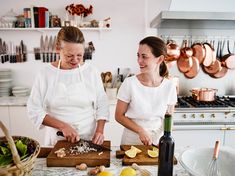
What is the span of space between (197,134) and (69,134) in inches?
62.2

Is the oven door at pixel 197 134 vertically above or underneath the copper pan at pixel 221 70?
underneath

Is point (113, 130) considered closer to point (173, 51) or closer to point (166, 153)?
point (173, 51)

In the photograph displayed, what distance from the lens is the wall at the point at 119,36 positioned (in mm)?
2807

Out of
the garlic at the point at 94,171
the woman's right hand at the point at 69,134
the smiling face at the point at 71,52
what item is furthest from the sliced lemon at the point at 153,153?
the smiling face at the point at 71,52

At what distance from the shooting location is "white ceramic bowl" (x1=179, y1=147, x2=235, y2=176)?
0.97m

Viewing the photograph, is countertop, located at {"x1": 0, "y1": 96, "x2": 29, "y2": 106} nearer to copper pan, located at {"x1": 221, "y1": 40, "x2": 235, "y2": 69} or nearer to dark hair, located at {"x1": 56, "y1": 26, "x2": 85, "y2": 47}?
dark hair, located at {"x1": 56, "y1": 26, "x2": 85, "y2": 47}

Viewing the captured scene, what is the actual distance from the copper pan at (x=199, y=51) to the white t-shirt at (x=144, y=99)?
1.50 metres

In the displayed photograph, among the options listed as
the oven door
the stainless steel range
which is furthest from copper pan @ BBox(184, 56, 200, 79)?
the oven door

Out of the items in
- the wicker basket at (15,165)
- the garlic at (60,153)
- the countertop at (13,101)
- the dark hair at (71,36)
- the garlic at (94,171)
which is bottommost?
the garlic at (94,171)

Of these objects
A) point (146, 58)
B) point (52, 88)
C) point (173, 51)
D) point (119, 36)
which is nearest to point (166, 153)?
point (146, 58)

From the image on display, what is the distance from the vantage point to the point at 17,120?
2.51m

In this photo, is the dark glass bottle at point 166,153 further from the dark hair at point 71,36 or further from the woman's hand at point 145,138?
the dark hair at point 71,36

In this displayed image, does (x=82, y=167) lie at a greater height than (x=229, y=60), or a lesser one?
lesser

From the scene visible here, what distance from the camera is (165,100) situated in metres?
1.46
